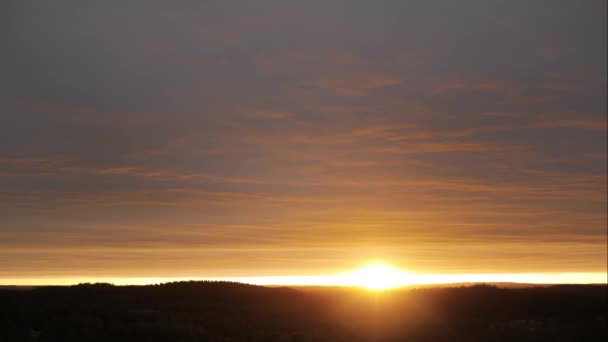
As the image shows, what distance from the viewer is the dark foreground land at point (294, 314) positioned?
80.3 ft

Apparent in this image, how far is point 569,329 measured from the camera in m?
30.8

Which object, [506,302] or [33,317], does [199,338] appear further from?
[506,302]

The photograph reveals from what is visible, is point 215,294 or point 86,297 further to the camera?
point 215,294

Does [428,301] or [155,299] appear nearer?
[155,299]

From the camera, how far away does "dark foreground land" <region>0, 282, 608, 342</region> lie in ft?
80.3

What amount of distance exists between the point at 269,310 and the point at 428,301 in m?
11.3

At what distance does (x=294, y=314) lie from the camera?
33406 millimetres

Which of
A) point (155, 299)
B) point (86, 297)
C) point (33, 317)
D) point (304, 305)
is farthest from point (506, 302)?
point (33, 317)

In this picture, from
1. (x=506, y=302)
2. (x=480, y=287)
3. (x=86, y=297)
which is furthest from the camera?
(x=480, y=287)

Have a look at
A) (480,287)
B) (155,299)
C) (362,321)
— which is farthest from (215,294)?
(480,287)

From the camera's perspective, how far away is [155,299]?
3800 centimetres

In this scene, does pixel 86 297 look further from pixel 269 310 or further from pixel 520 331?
pixel 520 331

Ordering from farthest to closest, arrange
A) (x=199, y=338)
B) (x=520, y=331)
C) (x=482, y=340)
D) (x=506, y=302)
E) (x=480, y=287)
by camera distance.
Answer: (x=480, y=287) < (x=506, y=302) < (x=520, y=331) < (x=482, y=340) < (x=199, y=338)

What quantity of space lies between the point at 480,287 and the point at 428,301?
4.74 metres
